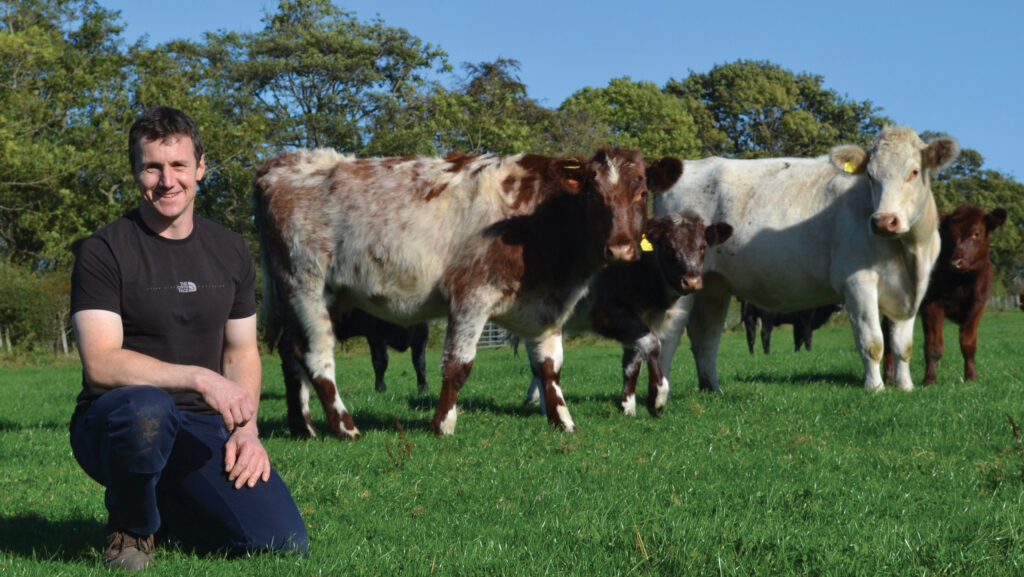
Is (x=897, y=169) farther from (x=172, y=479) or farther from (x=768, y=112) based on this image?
(x=768, y=112)

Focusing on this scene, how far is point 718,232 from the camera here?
37.7 ft

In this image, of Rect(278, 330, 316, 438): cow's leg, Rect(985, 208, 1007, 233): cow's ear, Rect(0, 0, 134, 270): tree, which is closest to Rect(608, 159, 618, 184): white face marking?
Rect(278, 330, 316, 438): cow's leg

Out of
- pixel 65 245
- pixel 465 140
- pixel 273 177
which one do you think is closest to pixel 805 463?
pixel 273 177

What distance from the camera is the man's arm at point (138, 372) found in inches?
Result: 162

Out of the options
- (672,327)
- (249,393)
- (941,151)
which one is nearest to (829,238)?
(941,151)

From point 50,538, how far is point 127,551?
0.99 m

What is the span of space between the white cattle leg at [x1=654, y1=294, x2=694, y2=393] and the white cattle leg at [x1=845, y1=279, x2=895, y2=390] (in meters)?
1.94

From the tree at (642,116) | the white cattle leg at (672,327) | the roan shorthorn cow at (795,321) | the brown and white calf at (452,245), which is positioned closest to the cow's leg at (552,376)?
the brown and white calf at (452,245)

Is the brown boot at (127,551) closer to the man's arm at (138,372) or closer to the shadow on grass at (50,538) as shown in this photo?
the shadow on grass at (50,538)

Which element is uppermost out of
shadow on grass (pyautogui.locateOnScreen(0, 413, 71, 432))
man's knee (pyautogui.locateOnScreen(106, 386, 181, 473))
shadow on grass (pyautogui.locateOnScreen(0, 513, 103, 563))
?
man's knee (pyautogui.locateOnScreen(106, 386, 181, 473))

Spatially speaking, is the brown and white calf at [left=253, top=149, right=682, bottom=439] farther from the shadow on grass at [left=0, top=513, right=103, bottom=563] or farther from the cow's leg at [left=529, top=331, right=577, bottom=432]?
the shadow on grass at [left=0, top=513, right=103, bottom=563]

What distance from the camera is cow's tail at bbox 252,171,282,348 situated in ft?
32.7

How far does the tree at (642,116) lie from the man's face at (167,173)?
4898 cm

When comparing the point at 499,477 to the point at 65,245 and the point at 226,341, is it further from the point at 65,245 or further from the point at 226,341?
the point at 65,245
